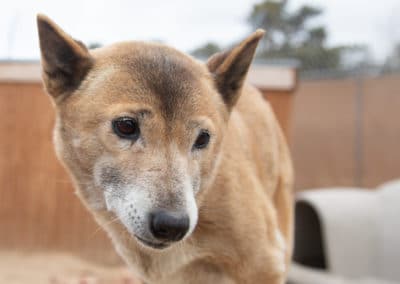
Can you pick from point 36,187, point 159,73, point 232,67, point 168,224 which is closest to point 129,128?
point 159,73

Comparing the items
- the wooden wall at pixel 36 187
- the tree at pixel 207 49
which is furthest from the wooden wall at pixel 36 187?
the tree at pixel 207 49

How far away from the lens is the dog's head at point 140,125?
2.46 metres

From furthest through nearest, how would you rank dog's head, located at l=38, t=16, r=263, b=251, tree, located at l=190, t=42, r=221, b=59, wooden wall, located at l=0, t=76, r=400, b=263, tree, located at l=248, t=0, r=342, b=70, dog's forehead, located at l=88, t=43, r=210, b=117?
tree, located at l=248, t=0, r=342, b=70
tree, located at l=190, t=42, r=221, b=59
wooden wall, located at l=0, t=76, r=400, b=263
dog's forehead, located at l=88, t=43, r=210, b=117
dog's head, located at l=38, t=16, r=263, b=251

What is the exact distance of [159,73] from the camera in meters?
2.72

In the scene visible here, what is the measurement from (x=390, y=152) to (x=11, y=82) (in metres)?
6.91

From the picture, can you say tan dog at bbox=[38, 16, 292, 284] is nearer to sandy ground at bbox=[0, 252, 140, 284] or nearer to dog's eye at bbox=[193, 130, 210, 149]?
dog's eye at bbox=[193, 130, 210, 149]

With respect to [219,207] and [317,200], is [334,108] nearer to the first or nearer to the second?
[317,200]

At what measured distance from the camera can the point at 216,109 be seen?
295 cm

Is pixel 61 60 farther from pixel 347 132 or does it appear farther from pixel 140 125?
pixel 347 132

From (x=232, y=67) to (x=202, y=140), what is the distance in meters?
0.54

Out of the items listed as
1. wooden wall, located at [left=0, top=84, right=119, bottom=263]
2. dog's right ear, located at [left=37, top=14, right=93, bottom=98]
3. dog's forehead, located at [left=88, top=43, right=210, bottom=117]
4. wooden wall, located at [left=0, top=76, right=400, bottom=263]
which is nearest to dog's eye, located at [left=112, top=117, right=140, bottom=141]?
dog's forehead, located at [left=88, top=43, right=210, bottom=117]

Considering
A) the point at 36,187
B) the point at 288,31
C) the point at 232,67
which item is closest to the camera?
the point at 232,67

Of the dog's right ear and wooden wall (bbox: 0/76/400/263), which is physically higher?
the dog's right ear

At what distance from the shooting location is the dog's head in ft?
8.08
